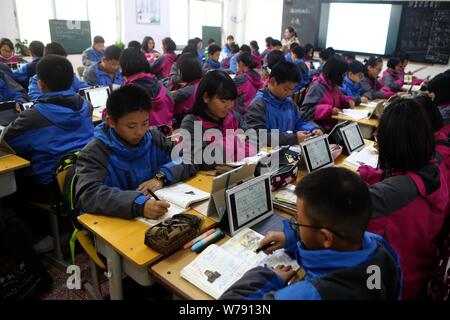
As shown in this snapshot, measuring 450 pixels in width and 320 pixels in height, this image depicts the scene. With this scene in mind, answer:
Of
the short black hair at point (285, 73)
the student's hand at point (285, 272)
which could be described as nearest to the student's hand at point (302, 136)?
the short black hair at point (285, 73)

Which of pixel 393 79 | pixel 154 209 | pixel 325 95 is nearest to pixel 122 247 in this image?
pixel 154 209

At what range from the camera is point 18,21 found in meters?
6.42

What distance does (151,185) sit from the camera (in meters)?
1.73

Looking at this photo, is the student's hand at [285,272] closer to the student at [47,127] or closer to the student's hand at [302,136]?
the student's hand at [302,136]

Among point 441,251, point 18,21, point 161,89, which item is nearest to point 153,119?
point 161,89

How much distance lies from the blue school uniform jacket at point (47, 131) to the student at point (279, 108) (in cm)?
126

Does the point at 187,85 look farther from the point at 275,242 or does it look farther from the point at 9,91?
the point at 275,242

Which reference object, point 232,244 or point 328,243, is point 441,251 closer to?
point 328,243

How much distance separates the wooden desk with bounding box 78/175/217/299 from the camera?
126 centimetres

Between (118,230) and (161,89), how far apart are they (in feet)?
7.51

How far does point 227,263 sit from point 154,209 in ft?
1.35

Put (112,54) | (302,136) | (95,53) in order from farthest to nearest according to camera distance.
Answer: (95,53)
(112,54)
(302,136)

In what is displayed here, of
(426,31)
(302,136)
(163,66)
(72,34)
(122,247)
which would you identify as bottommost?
(122,247)

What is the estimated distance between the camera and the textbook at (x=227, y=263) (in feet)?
3.73
